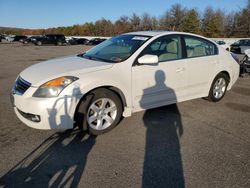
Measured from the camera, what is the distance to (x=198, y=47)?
5367 millimetres

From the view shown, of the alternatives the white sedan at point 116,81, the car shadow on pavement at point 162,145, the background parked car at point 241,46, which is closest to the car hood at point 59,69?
the white sedan at point 116,81

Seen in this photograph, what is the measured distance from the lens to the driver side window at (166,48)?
472 centimetres

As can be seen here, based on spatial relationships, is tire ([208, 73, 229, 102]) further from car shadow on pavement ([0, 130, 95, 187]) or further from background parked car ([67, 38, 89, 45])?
background parked car ([67, 38, 89, 45])

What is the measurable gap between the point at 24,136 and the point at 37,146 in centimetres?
44

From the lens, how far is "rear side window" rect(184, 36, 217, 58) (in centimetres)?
516

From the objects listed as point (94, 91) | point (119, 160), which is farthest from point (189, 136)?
point (94, 91)

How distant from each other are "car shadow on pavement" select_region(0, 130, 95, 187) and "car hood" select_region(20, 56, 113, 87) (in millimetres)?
936

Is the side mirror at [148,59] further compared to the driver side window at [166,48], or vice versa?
the driver side window at [166,48]

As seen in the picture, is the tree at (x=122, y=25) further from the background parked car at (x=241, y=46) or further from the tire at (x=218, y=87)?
the tire at (x=218, y=87)

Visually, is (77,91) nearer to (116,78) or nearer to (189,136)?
(116,78)

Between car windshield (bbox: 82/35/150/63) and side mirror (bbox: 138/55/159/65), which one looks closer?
side mirror (bbox: 138/55/159/65)

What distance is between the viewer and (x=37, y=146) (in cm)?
368

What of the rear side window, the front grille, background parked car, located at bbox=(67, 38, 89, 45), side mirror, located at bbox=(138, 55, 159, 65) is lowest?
the front grille

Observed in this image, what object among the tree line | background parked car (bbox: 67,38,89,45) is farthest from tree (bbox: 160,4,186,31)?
background parked car (bbox: 67,38,89,45)
